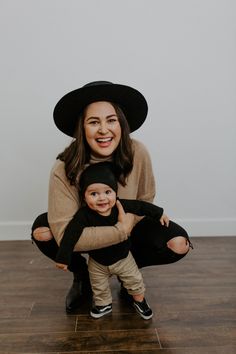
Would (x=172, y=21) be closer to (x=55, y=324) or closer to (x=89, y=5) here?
(x=89, y=5)

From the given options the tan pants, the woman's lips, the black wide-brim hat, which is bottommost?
the tan pants

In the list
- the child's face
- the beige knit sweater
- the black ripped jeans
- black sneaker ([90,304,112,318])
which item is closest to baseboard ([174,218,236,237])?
the black ripped jeans

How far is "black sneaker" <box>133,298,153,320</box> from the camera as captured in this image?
63.8 inches

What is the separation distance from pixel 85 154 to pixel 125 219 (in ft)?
1.16

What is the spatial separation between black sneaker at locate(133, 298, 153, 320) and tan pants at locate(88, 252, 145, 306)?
2.4 inches

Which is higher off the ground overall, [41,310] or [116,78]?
[116,78]

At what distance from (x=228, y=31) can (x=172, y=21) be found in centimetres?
41

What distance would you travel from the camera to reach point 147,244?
67.9 inches

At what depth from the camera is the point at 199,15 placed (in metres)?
2.46

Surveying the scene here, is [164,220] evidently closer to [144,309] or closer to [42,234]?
[144,309]

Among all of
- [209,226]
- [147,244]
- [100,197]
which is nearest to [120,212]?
[100,197]

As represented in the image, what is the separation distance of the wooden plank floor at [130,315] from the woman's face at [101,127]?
79cm

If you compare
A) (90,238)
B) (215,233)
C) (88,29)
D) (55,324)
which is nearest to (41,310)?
(55,324)

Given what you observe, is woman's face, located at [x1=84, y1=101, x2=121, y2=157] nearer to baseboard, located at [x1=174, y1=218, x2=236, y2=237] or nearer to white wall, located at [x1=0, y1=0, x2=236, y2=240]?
white wall, located at [x1=0, y1=0, x2=236, y2=240]
